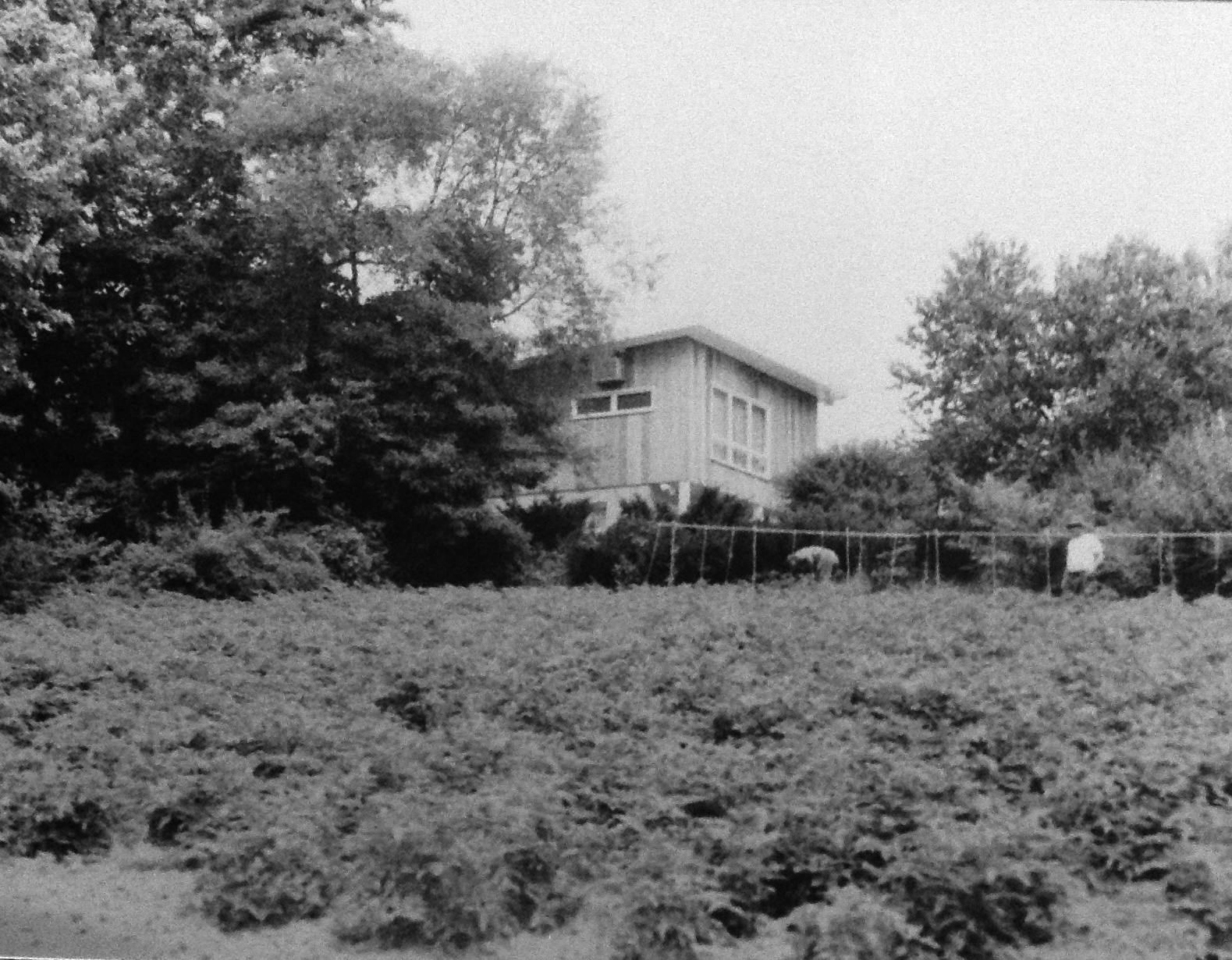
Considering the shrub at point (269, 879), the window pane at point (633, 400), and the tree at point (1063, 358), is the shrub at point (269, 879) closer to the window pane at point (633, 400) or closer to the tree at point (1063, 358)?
the tree at point (1063, 358)

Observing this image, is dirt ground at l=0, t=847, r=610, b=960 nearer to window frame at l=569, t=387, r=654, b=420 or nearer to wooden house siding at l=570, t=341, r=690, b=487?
wooden house siding at l=570, t=341, r=690, b=487

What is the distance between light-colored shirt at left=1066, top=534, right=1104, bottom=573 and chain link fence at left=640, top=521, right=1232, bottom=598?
62 millimetres

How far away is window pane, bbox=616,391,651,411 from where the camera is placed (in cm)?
1009

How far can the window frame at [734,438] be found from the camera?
9.20m

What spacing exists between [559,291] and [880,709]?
690 centimetres

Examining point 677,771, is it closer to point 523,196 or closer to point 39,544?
point 39,544

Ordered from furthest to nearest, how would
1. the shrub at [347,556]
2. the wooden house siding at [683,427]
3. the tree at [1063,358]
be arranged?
the shrub at [347,556]
the wooden house siding at [683,427]
the tree at [1063,358]

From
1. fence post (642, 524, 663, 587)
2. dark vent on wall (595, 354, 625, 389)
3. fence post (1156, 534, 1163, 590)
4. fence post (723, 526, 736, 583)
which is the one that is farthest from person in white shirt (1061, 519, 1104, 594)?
dark vent on wall (595, 354, 625, 389)

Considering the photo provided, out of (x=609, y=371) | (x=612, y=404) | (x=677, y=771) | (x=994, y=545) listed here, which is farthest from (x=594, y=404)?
(x=677, y=771)

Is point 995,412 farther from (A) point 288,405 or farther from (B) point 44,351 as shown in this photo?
(B) point 44,351

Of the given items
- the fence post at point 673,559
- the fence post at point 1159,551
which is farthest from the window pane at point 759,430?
the fence post at point 1159,551

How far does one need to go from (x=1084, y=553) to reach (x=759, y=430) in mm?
2229

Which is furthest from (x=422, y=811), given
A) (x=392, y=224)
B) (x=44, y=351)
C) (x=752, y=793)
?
(x=44, y=351)

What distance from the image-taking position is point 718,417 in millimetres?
9938
